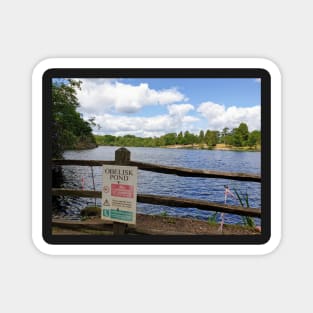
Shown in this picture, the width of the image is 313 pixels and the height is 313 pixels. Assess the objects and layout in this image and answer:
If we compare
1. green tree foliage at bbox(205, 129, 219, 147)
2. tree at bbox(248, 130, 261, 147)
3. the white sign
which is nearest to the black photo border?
tree at bbox(248, 130, 261, 147)

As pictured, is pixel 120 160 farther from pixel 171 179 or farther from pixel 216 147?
pixel 216 147

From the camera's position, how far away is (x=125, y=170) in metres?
2.15

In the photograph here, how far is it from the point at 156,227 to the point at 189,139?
0.52 meters

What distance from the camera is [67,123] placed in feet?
6.92

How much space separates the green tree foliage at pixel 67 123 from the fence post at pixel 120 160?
150 mm

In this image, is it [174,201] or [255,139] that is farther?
[174,201]

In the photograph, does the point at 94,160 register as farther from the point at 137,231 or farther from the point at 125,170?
the point at 137,231

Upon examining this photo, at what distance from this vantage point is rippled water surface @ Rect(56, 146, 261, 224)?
214cm

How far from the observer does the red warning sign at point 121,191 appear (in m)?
2.15

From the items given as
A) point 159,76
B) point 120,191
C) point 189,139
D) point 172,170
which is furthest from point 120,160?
point 159,76

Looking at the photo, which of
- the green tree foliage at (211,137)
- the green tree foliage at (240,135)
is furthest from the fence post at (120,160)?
the green tree foliage at (240,135)
